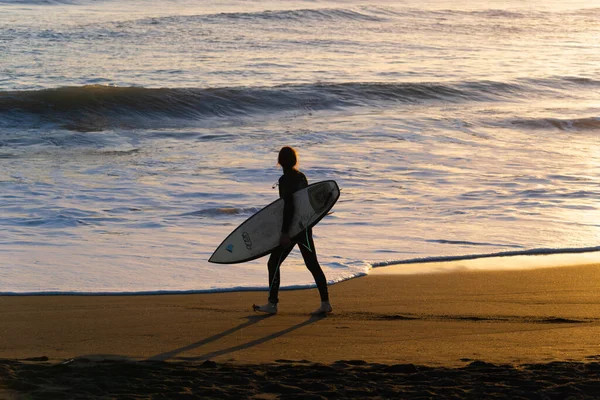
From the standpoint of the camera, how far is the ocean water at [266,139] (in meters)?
7.93

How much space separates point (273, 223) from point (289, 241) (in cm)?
36

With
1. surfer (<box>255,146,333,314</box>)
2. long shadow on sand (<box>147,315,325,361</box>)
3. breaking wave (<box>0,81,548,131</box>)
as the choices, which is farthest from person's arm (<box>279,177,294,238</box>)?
breaking wave (<box>0,81,548,131</box>)

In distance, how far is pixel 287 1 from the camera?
143 feet

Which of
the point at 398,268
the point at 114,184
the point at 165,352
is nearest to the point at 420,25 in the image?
the point at 114,184

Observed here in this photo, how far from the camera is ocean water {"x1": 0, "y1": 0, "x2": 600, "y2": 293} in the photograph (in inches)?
312

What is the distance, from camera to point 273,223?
6.12 meters

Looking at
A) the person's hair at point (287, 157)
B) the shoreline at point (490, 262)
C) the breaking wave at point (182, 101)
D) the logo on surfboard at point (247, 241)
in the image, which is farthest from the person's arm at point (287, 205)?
the breaking wave at point (182, 101)

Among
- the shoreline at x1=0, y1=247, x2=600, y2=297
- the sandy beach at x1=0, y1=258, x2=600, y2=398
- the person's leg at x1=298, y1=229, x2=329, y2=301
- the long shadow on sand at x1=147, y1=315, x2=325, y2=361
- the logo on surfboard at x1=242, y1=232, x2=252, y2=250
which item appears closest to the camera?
the sandy beach at x1=0, y1=258, x2=600, y2=398

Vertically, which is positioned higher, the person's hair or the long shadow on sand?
the person's hair

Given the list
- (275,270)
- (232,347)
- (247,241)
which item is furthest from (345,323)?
→ (247,241)

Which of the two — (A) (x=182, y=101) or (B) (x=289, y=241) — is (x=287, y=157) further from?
(A) (x=182, y=101)

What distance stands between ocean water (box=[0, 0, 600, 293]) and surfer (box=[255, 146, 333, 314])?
0.76m

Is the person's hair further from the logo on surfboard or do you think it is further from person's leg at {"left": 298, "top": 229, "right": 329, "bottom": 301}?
the logo on surfboard

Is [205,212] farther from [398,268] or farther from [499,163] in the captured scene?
[499,163]
